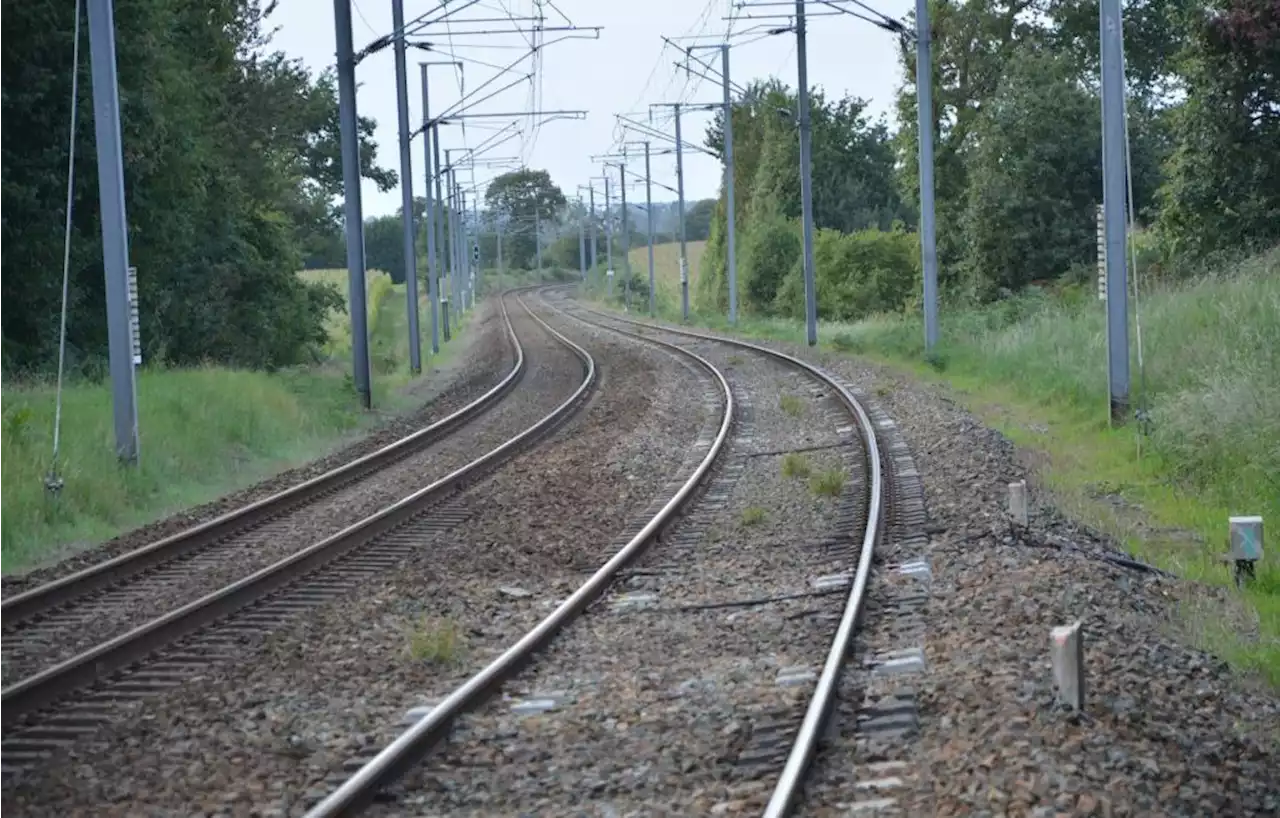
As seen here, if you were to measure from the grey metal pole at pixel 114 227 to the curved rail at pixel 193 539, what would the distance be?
1867 mm

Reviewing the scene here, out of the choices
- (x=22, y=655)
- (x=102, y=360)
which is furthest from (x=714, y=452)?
(x=102, y=360)

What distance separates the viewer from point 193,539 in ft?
45.9

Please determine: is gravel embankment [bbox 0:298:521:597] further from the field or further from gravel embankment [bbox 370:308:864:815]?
the field

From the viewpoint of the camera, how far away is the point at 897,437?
19375 mm

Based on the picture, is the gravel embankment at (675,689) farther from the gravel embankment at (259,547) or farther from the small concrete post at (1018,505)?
the gravel embankment at (259,547)

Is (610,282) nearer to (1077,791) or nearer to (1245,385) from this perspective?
(1245,385)

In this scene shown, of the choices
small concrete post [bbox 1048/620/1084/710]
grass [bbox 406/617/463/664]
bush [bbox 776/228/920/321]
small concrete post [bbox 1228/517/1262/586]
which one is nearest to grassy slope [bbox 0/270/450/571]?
grass [bbox 406/617/463/664]

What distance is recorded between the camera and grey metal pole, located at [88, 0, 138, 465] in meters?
17.0

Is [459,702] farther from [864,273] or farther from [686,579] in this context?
[864,273]

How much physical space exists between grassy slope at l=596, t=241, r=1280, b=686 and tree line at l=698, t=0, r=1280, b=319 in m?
3.69

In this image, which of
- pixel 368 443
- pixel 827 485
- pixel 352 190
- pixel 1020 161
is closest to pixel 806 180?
pixel 1020 161

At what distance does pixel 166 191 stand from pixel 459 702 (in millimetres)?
23936

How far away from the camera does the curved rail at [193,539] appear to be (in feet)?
37.0

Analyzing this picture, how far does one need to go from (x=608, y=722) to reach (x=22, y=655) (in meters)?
4.16
